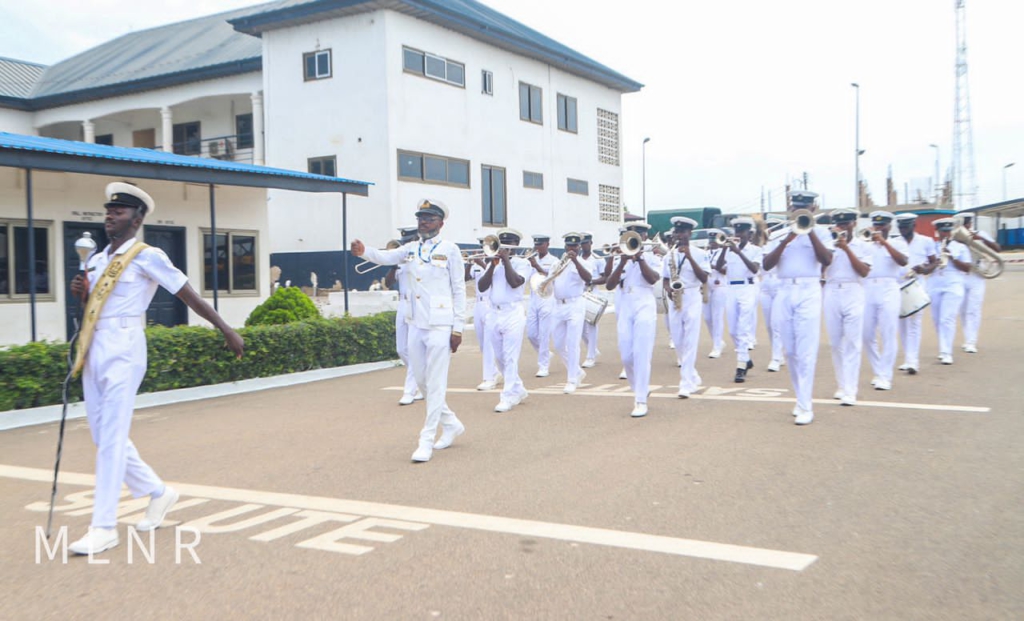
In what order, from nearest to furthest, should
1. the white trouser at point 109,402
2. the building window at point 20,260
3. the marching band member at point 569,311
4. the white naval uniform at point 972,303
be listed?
the white trouser at point 109,402 < the marching band member at point 569,311 < the white naval uniform at point 972,303 < the building window at point 20,260

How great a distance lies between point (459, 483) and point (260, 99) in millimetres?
26520

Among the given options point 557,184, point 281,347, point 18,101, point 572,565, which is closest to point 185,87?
point 18,101

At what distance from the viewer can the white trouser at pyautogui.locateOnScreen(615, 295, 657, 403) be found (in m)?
9.52

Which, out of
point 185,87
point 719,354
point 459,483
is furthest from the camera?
point 185,87

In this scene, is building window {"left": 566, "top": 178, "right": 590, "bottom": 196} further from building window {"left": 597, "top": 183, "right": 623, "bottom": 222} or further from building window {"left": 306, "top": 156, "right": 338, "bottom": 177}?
building window {"left": 306, "top": 156, "right": 338, "bottom": 177}

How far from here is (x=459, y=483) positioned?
6.72 m

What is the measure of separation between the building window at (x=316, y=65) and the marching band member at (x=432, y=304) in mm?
22370

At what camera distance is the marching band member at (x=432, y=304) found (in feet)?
25.2

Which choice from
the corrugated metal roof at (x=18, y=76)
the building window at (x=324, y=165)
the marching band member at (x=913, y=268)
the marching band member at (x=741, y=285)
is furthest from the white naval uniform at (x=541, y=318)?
the corrugated metal roof at (x=18, y=76)

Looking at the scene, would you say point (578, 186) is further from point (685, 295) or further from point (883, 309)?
point (883, 309)

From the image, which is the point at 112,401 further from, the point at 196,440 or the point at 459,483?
the point at 196,440

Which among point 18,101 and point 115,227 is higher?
point 18,101

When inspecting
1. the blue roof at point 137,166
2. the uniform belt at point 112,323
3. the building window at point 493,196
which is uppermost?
the building window at point 493,196

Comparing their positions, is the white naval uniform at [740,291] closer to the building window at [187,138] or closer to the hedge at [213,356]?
the hedge at [213,356]
